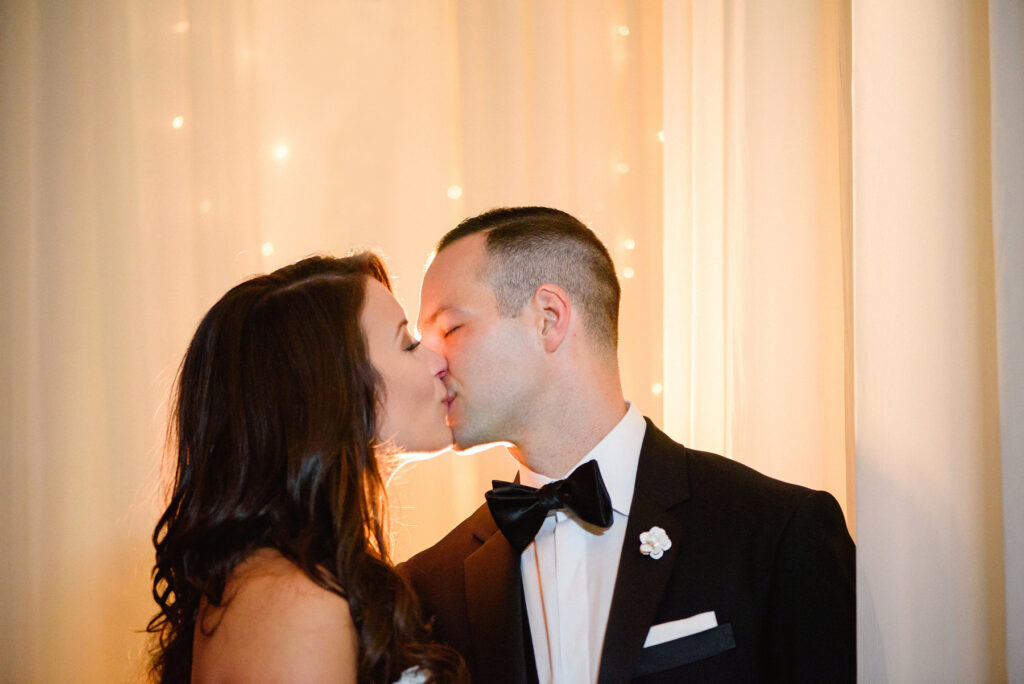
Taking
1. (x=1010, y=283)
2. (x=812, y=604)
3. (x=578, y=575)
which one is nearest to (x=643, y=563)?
(x=578, y=575)

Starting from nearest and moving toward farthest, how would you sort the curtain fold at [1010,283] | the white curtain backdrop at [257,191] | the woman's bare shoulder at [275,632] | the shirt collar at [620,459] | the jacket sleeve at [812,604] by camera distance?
the curtain fold at [1010,283] → the woman's bare shoulder at [275,632] → the jacket sleeve at [812,604] → the shirt collar at [620,459] → the white curtain backdrop at [257,191]

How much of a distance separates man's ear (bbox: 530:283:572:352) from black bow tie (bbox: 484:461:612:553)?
0.31 meters

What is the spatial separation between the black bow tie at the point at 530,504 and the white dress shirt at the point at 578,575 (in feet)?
0.15

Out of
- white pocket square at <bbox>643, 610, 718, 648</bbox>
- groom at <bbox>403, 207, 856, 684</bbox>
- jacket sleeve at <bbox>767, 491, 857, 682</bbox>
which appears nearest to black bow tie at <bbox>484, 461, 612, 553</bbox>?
groom at <bbox>403, 207, 856, 684</bbox>

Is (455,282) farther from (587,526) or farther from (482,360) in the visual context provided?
(587,526)

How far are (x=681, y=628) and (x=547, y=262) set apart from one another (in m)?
0.80

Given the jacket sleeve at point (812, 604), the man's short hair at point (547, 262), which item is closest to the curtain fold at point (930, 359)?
the jacket sleeve at point (812, 604)

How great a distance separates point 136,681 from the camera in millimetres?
2447

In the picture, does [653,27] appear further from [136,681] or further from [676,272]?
[136,681]

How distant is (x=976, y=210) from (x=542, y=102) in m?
1.36

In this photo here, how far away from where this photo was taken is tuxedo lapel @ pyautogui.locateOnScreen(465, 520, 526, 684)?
163 cm

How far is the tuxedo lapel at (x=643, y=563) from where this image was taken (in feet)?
4.91

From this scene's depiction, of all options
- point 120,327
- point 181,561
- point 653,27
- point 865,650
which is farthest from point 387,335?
point 653,27

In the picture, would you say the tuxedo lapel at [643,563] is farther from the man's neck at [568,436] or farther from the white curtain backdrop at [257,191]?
the white curtain backdrop at [257,191]
